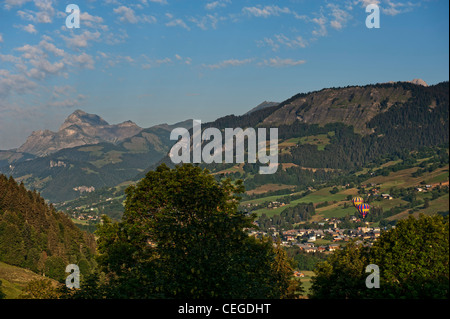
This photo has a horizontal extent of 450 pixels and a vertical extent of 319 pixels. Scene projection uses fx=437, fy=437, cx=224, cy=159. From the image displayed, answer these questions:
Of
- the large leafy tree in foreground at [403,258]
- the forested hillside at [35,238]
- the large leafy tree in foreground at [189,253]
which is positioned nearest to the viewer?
the large leafy tree in foreground at [189,253]

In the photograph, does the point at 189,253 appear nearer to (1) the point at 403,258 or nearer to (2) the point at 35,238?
(1) the point at 403,258

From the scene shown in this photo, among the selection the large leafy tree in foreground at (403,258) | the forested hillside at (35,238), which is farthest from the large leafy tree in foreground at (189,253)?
the forested hillside at (35,238)

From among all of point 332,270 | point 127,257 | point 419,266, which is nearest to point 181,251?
point 127,257

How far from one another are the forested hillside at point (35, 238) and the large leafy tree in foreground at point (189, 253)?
65219mm

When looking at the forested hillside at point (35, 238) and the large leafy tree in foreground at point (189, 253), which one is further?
the forested hillside at point (35, 238)

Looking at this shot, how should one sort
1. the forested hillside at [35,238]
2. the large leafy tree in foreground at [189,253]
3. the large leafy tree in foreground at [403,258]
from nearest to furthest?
the large leafy tree in foreground at [189,253]
the large leafy tree in foreground at [403,258]
the forested hillside at [35,238]

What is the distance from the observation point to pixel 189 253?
1048 inches

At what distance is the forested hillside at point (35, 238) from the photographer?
104m

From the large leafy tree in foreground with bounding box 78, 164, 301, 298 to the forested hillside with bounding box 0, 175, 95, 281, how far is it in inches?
2568

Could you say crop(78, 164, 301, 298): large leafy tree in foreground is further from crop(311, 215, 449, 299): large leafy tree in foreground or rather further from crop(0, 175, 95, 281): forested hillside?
crop(0, 175, 95, 281): forested hillside

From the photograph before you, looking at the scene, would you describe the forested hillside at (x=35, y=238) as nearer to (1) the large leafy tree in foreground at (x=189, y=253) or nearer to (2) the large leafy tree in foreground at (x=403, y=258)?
(1) the large leafy tree in foreground at (x=189, y=253)
